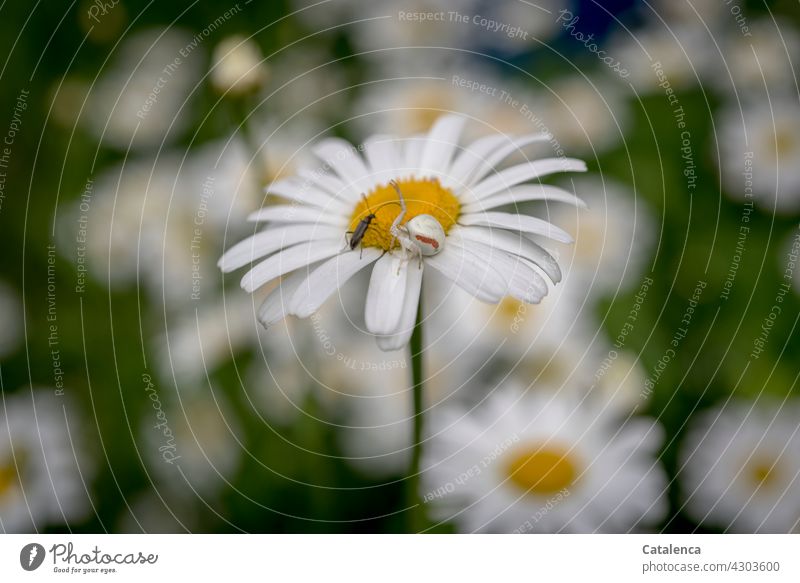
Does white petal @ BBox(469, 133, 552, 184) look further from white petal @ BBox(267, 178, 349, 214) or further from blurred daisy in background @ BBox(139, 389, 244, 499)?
blurred daisy in background @ BBox(139, 389, 244, 499)

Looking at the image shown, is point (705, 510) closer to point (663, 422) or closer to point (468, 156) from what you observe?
point (663, 422)

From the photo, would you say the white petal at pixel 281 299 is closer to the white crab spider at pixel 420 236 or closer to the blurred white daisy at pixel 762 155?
the white crab spider at pixel 420 236

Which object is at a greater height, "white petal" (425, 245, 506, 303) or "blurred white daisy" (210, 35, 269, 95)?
"blurred white daisy" (210, 35, 269, 95)

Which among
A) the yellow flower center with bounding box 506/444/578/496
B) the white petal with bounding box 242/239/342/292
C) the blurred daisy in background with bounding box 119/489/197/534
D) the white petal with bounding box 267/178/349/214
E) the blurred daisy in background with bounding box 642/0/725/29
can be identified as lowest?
the yellow flower center with bounding box 506/444/578/496

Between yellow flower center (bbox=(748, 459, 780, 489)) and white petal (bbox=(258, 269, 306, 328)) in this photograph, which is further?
yellow flower center (bbox=(748, 459, 780, 489))

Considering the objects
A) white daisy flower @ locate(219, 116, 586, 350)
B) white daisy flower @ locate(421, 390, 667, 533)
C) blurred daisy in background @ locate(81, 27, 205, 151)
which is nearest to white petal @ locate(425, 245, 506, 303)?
white daisy flower @ locate(219, 116, 586, 350)

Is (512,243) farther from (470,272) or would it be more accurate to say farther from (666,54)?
(666,54)
